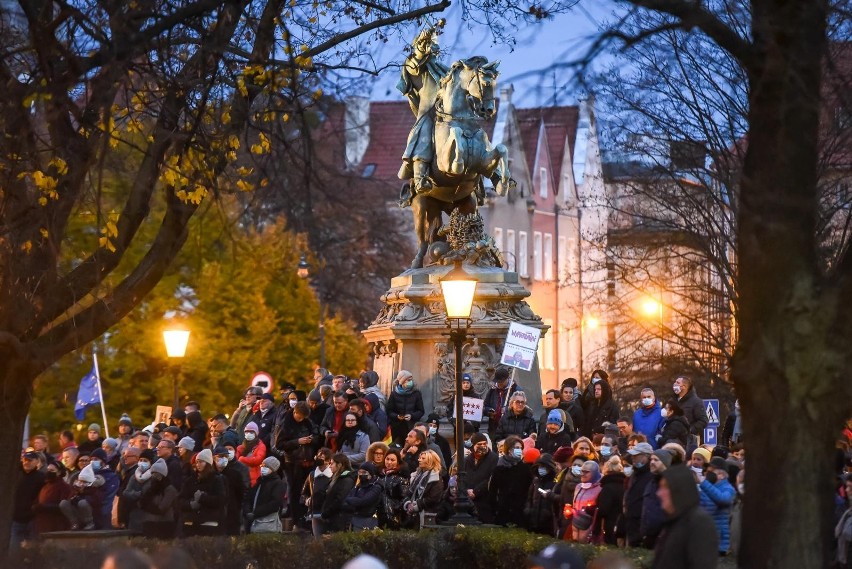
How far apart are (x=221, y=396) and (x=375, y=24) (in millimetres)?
36568

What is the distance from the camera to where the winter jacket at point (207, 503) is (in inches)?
833

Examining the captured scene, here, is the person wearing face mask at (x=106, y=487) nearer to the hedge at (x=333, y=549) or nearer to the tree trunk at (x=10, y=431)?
the hedge at (x=333, y=549)

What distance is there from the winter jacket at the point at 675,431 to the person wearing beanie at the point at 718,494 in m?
4.16

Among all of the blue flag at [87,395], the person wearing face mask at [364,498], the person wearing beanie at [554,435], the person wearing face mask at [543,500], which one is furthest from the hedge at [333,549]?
the blue flag at [87,395]

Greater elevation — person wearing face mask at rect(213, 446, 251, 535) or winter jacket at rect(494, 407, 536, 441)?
winter jacket at rect(494, 407, 536, 441)

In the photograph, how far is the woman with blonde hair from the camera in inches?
801

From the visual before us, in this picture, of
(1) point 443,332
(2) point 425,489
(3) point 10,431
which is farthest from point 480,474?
(3) point 10,431

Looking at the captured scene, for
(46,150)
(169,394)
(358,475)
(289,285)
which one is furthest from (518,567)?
(289,285)

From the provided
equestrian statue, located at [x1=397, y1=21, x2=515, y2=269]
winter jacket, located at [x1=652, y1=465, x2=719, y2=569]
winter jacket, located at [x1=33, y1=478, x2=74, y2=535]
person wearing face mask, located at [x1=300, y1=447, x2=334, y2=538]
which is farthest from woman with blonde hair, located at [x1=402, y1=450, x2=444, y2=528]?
winter jacket, located at [x1=652, y1=465, x2=719, y2=569]

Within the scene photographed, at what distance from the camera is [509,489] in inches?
806

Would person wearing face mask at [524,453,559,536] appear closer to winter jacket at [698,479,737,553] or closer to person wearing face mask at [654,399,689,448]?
winter jacket at [698,479,737,553]

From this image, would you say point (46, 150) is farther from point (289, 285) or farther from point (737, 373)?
point (289, 285)

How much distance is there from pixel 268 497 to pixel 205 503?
3.31 ft

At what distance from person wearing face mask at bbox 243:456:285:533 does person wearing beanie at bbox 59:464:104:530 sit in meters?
2.52
